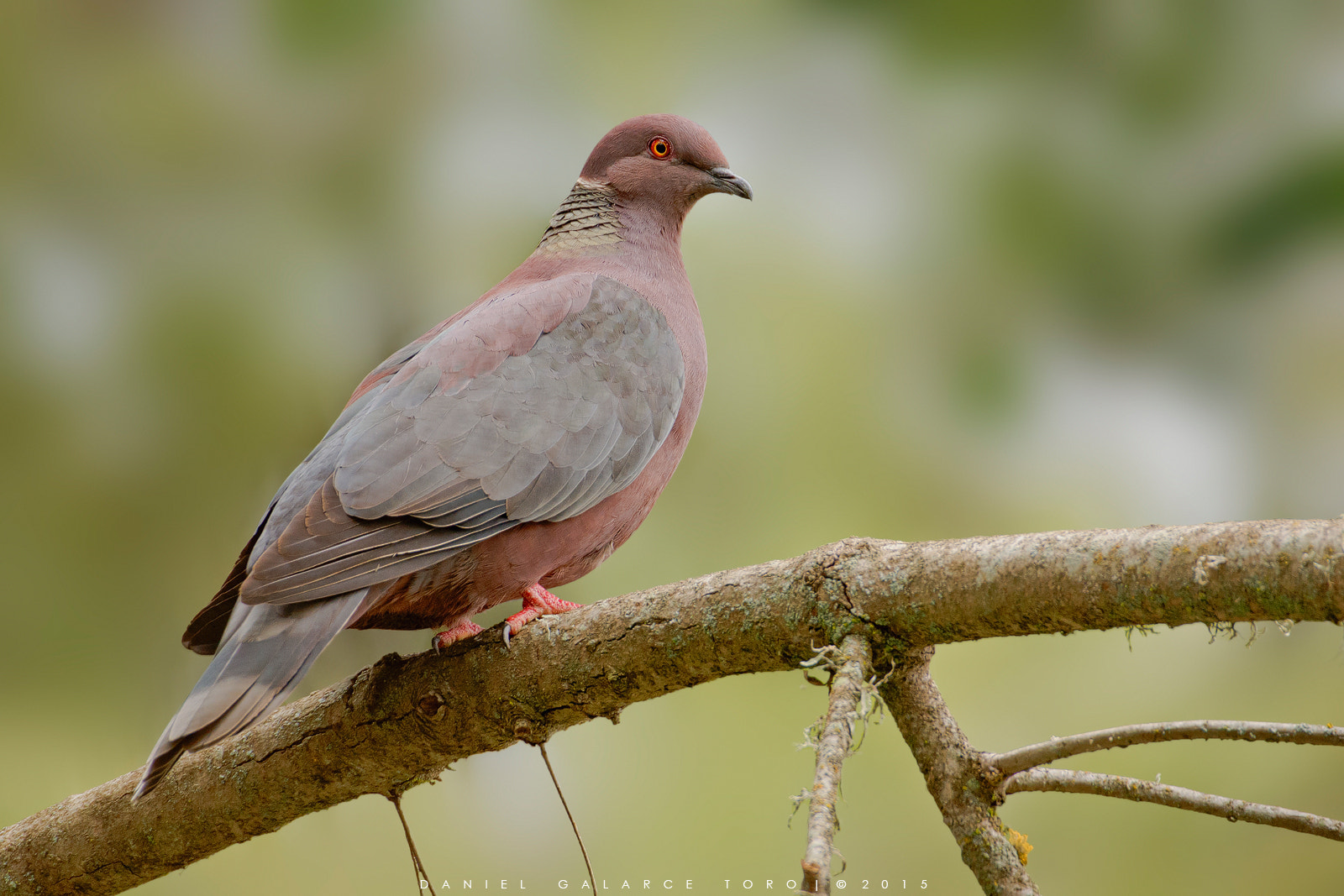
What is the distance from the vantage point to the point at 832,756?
4.35 ft

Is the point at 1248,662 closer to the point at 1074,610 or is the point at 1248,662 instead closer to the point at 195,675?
the point at 1074,610

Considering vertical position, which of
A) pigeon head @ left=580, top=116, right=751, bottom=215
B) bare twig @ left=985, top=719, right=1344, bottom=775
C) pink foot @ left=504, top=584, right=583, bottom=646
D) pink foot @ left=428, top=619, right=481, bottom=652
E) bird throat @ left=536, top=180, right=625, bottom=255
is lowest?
bare twig @ left=985, top=719, right=1344, bottom=775

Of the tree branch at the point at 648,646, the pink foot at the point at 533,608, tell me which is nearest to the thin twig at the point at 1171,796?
the tree branch at the point at 648,646

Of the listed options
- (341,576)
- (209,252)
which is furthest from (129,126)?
(341,576)

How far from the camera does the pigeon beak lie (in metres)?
3.04

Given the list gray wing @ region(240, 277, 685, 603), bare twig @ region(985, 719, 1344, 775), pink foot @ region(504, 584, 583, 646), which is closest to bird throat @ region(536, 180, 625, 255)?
gray wing @ region(240, 277, 685, 603)

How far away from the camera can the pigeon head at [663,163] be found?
3020 mm

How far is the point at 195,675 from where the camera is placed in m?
3.85

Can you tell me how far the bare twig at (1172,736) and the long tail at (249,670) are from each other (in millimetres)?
1166

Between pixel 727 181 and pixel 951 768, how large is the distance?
1.88 m

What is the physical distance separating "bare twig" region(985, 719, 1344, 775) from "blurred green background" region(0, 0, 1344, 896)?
155 centimetres

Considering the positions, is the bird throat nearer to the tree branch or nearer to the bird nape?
the bird nape

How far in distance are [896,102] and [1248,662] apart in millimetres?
2306

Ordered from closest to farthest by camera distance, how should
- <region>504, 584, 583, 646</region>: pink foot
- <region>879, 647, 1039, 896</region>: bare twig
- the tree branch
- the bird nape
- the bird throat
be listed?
the tree branch → <region>879, 647, 1039, 896</region>: bare twig → the bird nape → <region>504, 584, 583, 646</region>: pink foot → the bird throat
